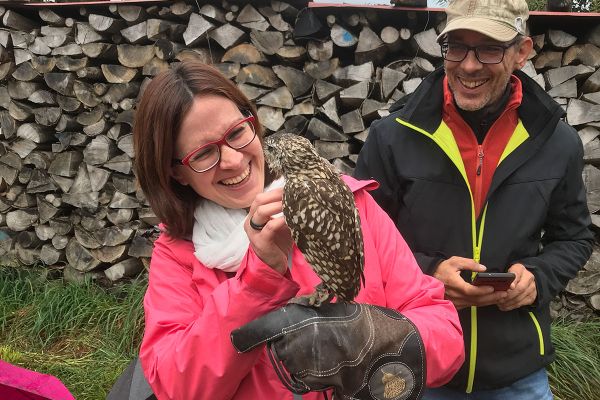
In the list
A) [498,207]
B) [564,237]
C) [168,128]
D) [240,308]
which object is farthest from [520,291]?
[168,128]

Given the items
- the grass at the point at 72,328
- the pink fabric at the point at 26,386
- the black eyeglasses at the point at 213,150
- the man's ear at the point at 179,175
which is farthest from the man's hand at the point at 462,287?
the grass at the point at 72,328

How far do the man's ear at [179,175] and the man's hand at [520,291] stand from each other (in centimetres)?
139

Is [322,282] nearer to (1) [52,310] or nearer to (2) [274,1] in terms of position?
(2) [274,1]

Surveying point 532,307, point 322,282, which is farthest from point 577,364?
point 322,282

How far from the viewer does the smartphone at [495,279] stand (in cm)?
199

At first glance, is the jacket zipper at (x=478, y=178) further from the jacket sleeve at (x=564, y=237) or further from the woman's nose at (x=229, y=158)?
the woman's nose at (x=229, y=158)

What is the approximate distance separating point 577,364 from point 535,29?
8.46ft

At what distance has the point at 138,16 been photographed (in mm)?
4242

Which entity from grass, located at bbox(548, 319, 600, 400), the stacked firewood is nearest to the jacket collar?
the stacked firewood

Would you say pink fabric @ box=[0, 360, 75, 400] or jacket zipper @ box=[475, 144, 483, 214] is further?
jacket zipper @ box=[475, 144, 483, 214]

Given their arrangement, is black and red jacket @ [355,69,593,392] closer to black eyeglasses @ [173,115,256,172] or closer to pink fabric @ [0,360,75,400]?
black eyeglasses @ [173,115,256,172]

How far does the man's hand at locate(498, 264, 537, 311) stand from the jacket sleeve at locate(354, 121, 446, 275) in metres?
0.31

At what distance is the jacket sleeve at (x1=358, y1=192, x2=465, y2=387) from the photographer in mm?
1656

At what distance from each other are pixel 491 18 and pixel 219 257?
152cm
